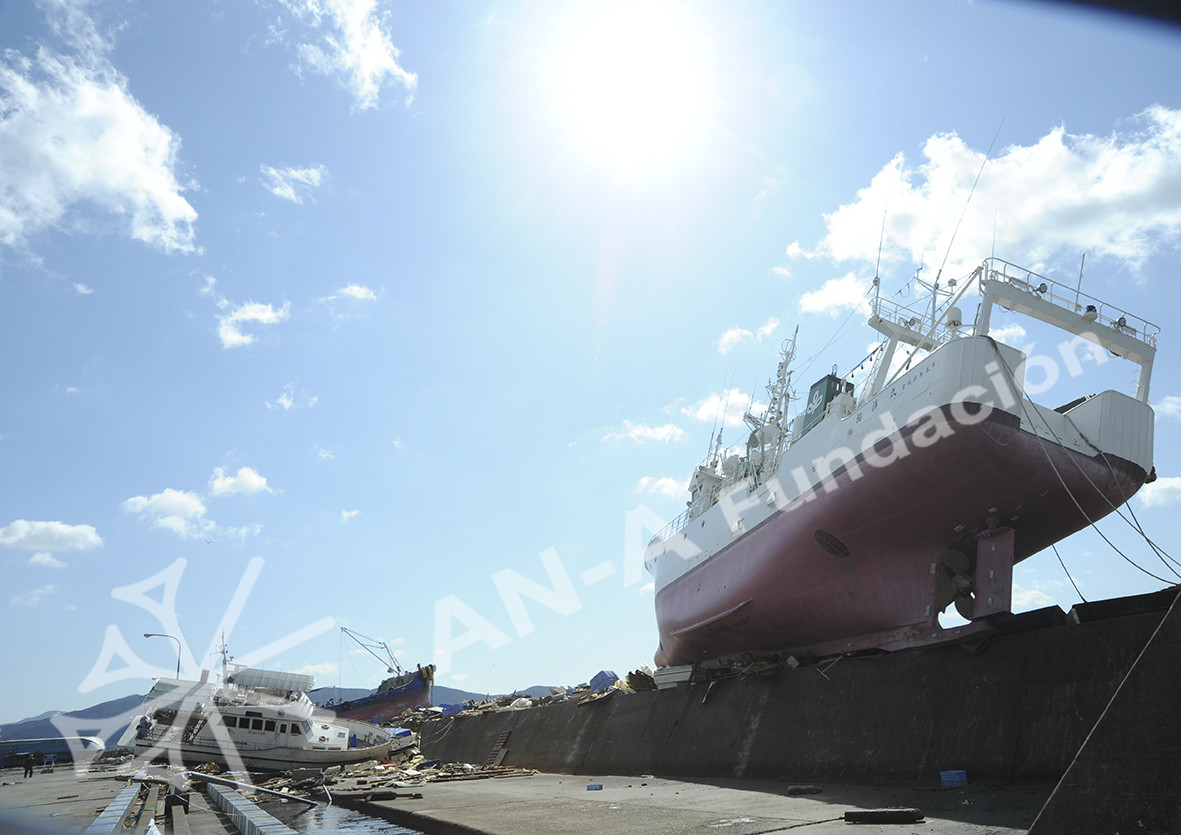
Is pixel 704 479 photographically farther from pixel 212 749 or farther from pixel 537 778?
pixel 212 749

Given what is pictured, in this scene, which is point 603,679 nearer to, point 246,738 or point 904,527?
point 246,738

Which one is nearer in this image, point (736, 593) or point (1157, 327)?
point (1157, 327)

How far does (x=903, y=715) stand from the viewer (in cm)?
1079

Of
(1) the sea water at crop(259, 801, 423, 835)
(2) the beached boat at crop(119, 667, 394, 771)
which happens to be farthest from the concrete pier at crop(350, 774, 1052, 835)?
(2) the beached boat at crop(119, 667, 394, 771)

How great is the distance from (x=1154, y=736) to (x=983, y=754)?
26.0 feet

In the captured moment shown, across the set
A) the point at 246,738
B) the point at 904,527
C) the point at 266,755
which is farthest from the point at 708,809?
the point at 246,738

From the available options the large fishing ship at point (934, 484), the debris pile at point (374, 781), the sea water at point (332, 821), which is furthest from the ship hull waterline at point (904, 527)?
the sea water at point (332, 821)

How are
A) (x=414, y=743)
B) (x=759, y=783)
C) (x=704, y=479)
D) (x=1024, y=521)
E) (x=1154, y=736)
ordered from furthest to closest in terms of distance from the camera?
(x=414, y=743) → (x=704, y=479) → (x=1024, y=521) → (x=759, y=783) → (x=1154, y=736)

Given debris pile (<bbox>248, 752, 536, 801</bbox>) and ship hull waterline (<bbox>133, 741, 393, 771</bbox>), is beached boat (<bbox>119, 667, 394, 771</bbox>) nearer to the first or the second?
ship hull waterline (<bbox>133, 741, 393, 771</bbox>)

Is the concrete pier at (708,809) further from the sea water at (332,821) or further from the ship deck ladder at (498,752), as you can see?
the ship deck ladder at (498,752)

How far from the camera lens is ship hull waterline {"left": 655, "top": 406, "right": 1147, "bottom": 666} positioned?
12148mm

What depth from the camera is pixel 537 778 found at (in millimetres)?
17438

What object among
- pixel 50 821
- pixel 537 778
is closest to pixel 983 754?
pixel 537 778

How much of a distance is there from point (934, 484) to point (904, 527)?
1.42 m
